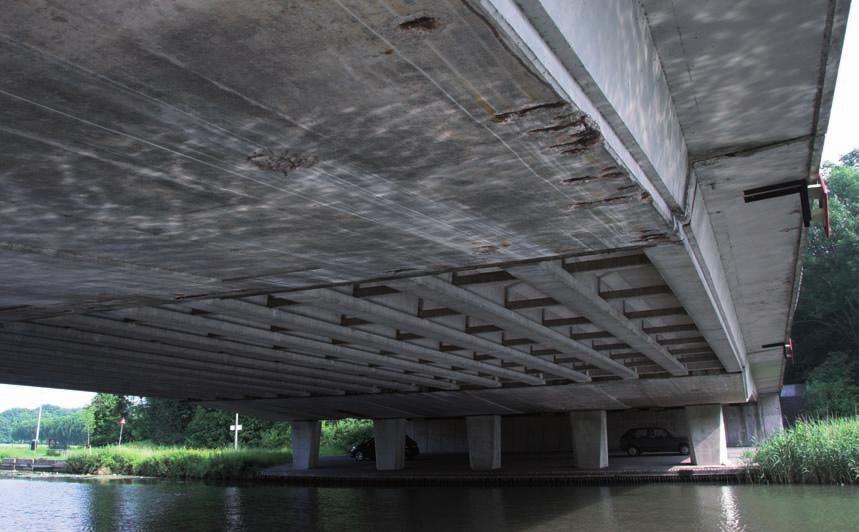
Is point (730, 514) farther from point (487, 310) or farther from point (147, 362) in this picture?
point (147, 362)

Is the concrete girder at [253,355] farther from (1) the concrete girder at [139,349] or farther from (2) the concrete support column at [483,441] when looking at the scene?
(2) the concrete support column at [483,441]

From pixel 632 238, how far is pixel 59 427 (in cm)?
15126

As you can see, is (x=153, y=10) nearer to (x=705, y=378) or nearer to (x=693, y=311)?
(x=693, y=311)

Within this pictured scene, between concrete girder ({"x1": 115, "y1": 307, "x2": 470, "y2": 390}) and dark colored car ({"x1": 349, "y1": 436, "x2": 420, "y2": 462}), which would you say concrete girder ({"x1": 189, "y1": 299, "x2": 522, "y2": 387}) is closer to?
concrete girder ({"x1": 115, "y1": 307, "x2": 470, "y2": 390})

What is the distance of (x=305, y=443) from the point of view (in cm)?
3291

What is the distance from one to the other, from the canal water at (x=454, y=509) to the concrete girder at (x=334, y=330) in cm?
357

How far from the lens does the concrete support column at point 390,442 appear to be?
101 ft

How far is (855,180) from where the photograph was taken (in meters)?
49.2

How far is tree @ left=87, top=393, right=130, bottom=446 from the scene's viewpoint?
64.6 m

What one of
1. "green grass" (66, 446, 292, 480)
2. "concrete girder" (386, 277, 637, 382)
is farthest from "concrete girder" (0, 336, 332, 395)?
"green grass" (66, 446, 292, 480)

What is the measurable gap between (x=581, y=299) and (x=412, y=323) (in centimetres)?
318

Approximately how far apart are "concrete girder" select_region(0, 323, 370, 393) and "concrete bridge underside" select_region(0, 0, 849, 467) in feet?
5.66

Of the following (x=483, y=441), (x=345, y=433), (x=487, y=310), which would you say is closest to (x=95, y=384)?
(x=487, y=310)

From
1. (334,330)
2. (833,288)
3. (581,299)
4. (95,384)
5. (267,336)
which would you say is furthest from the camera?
(833,288)
